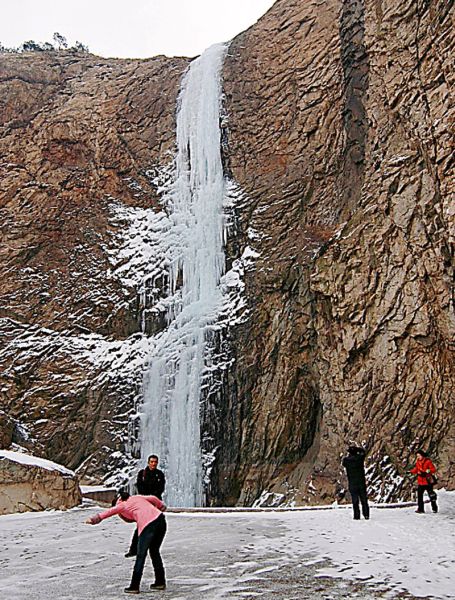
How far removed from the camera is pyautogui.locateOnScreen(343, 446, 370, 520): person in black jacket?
11.1 meters

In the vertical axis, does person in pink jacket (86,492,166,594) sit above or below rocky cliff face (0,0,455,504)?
below

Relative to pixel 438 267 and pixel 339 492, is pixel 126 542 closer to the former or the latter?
pixel 339 492

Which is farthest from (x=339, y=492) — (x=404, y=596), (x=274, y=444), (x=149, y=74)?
(x=149, y=74)

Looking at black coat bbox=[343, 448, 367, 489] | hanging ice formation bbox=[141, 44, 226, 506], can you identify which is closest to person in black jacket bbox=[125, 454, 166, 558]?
black coat bbox=[343, 448, 367, 489]

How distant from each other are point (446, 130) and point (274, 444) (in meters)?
10.7

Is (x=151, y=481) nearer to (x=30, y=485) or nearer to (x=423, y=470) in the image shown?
(x=423, y=470)

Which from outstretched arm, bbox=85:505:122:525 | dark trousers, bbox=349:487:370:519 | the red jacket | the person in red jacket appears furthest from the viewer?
the red jacket

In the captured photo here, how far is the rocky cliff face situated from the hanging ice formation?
70 centimetres

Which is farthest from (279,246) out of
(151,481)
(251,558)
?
(251,558)

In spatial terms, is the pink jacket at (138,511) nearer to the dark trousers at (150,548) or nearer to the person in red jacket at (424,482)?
the dark trousers at (150,548)

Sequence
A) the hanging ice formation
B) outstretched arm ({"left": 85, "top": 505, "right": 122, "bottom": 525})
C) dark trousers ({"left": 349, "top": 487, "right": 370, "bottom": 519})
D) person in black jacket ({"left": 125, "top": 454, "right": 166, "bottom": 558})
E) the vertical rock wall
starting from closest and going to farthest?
outstretched arm ({"left": 85, "top": 505, "right": 122, "bottom": 525}) → person in black jacket ({"left": 125, "top": 454, "right": 166, "bottom": 558}) → dark trousers ({"left": 349, "top": 487, "right": 370, "bottom": 519}) → the vertical rock wall → the hanging ice formation

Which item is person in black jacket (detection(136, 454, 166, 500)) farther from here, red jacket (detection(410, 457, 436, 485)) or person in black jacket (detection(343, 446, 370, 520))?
red jacket (detection(410, 457, 436, 485))

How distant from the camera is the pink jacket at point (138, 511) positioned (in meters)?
5.98

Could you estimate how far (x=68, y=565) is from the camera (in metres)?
7.44
